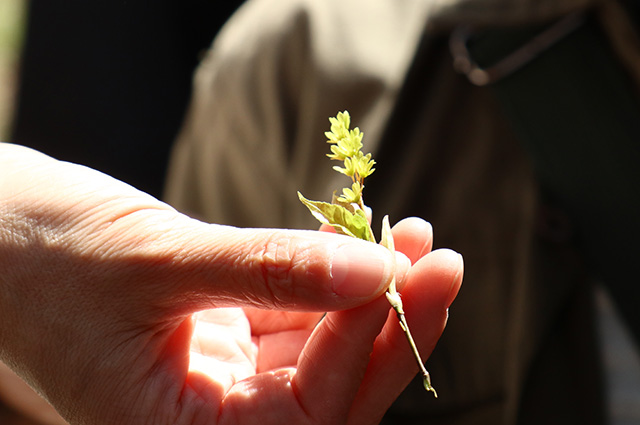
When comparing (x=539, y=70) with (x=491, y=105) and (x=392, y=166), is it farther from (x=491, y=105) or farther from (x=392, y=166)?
(x=392, y=166)

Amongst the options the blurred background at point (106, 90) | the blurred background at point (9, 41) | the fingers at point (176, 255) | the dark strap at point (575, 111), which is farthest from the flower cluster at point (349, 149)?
the blurred background at point (9, 41)

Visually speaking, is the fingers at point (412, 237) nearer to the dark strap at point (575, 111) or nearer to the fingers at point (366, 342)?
the fingers at point (366, 342)

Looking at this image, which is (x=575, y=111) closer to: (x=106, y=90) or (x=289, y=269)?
(x=289, y=269)

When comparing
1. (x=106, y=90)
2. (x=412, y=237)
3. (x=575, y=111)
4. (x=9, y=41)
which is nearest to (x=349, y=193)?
(x=412, y=237)

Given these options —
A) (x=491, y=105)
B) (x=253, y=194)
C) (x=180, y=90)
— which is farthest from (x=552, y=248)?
(x=180, y=90)

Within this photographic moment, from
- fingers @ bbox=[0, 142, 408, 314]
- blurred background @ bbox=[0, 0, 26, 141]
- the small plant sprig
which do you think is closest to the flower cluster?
the small plant sprig

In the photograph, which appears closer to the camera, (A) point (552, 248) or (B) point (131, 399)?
(B) point (131, 399)

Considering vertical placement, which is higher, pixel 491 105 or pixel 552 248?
pixel 491 105
